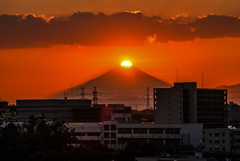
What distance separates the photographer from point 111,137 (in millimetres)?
187375

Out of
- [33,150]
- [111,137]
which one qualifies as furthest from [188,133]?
[33,150]

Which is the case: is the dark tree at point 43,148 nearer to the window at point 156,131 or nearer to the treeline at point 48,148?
the treeline at point 48,148

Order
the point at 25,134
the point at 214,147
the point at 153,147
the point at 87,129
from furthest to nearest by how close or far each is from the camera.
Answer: the point at 87,129, the point at 214,147, the point at 153,147, the point at 25,134

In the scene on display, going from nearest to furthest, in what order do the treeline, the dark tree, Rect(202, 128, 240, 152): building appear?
the dark tree, the treeline, Rect(202, 128, 240, 152): building

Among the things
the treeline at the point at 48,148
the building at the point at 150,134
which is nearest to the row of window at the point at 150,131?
the building at the point at 150,134

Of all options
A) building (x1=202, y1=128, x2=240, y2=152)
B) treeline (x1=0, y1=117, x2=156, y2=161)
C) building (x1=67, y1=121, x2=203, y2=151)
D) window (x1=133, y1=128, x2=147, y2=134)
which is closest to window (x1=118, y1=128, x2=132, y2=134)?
building (x1=67, y1=121, x2=203, y2=151)

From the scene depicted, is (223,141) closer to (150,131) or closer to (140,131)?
(150,131)

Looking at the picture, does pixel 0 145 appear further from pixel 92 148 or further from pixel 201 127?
pixel 201 127

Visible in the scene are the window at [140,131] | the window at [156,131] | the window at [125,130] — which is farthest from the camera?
the window at [125,130]

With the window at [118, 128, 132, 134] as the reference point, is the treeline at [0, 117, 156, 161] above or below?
below

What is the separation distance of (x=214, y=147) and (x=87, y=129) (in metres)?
32.3

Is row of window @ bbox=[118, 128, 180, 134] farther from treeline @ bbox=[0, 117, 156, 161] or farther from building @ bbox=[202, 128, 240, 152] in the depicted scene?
treeline @ bbox=[0, 117, 156, 161]

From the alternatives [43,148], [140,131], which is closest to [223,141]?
[140,131]

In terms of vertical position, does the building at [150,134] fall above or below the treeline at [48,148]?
above
